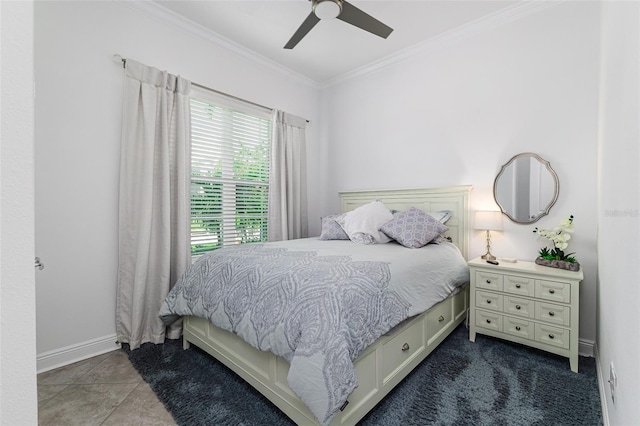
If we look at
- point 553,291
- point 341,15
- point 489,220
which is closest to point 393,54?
point 341,15

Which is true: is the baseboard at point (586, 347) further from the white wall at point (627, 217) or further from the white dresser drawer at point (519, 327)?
the white wall at point (627, 217)

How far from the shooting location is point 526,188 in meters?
2.53

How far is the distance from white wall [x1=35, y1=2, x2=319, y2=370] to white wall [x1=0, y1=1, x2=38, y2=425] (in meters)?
2.04

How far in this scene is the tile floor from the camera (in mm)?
1547

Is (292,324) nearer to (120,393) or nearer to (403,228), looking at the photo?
(120,393)

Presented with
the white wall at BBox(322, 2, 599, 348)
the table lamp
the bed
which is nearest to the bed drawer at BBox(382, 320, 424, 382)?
the bed

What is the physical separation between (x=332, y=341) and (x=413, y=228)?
1.57m

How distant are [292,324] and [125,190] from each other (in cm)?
193

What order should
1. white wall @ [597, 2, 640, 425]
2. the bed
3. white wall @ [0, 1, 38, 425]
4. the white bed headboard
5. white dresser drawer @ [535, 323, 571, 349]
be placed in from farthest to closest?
the white bed headboard, white dresser drawer @ [535, 323, 571, 349], the bed, white wall @ [597, 2, 640, 425], white wall @ [0, 1, 38, 425]

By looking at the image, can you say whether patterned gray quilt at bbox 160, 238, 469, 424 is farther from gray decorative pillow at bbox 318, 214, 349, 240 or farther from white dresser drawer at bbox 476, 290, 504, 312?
gray decorative pillow at bbox 318, 214, 349, 240

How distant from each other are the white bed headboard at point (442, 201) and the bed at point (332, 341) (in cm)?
45

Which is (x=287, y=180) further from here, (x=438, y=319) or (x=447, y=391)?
(x=447, y=391)

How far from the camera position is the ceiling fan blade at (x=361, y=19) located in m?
1.94

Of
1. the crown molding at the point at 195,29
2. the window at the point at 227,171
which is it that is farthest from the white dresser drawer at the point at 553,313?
the crown molding at the point at 195,29
